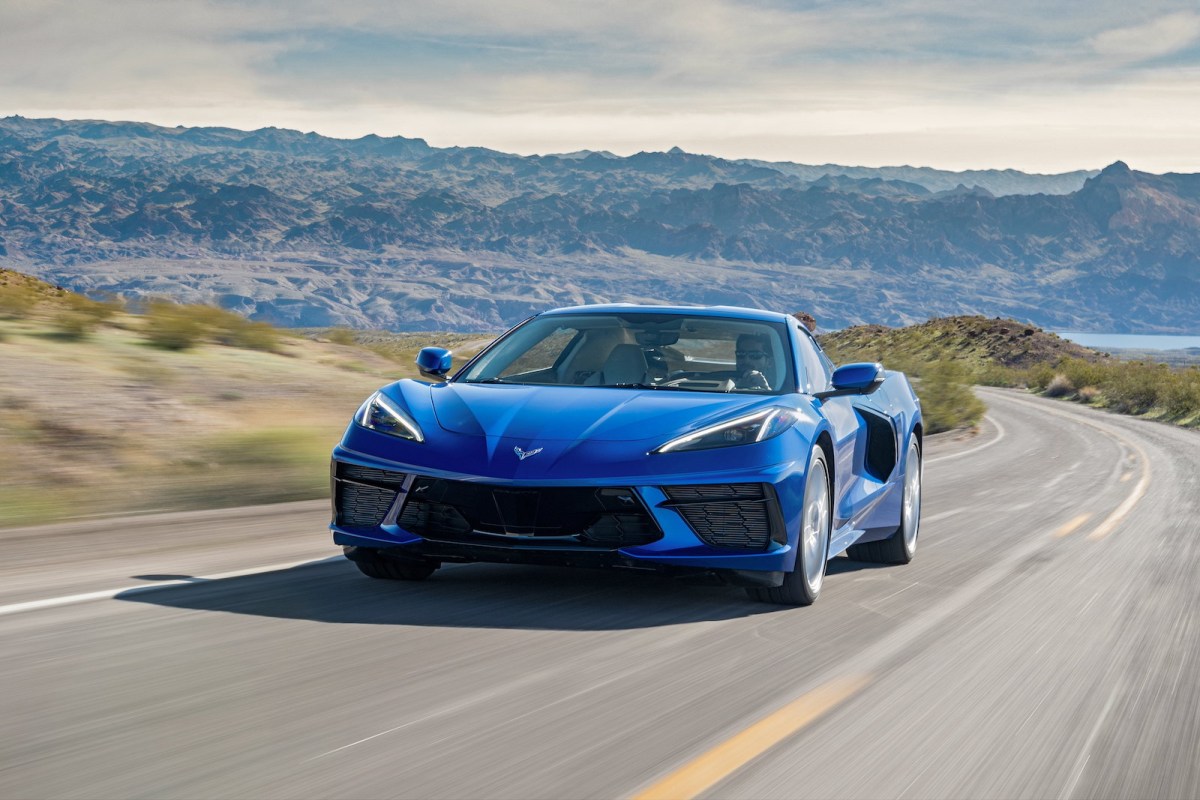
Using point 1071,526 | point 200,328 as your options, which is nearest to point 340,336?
point 200,328

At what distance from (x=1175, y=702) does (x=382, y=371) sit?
14.5m

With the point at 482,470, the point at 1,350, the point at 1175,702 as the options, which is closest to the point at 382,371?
the point at 1,350

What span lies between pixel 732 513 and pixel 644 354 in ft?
4.77

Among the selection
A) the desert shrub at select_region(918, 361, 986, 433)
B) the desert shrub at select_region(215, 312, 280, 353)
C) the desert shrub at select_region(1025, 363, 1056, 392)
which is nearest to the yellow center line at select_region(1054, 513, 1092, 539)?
the desert shrub at select_region(215, 312, 280, 353)

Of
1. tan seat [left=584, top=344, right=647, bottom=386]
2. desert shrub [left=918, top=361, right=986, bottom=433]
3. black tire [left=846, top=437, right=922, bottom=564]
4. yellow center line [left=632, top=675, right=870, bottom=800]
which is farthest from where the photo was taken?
desert shrub [left=918, top=361, right=986, bottom=433]

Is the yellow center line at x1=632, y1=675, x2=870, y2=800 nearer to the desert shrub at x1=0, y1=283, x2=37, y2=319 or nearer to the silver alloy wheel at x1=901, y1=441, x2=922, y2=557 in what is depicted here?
the silver alloy wheel at x1=901, y1=441, x2=922, y2=557

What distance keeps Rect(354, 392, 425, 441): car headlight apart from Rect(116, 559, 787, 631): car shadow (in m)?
0.75

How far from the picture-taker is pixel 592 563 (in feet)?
19.5

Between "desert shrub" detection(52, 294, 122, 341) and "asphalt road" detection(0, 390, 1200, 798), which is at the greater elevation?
"desert shrub" detection(52, 294, 122, 341)

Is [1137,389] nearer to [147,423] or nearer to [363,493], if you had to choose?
[147,423]

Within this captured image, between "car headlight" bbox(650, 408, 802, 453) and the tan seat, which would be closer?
"car headlight" bbox(650, 408, 802, 453)

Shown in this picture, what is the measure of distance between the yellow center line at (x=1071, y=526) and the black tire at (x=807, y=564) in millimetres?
4770

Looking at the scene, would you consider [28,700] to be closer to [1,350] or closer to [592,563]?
[592,563]

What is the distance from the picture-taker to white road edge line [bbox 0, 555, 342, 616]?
5.86 metres
